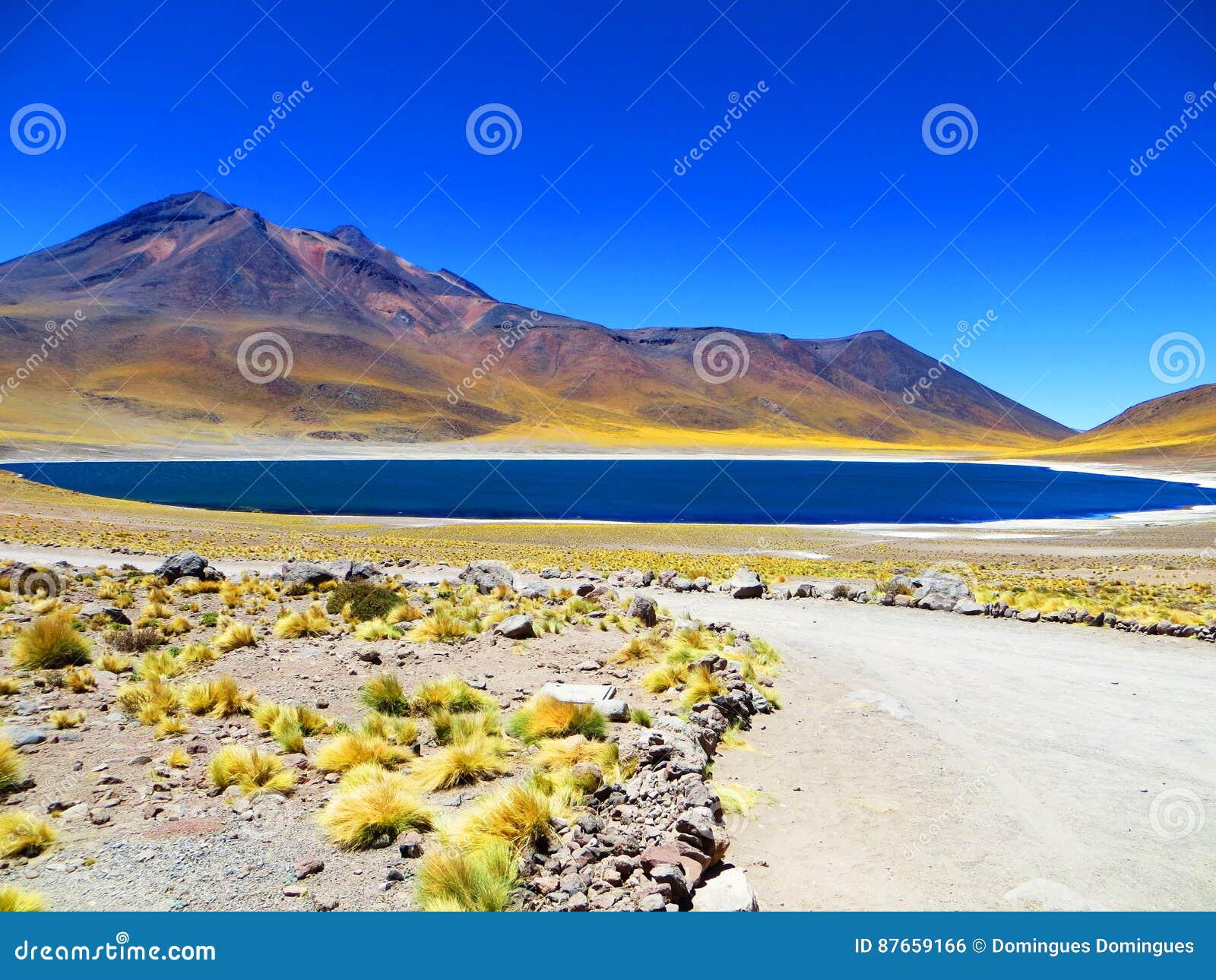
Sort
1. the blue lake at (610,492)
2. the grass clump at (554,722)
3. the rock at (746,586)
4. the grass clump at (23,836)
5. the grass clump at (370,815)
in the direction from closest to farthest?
the grass clump at (23,836) → the grass clump at (370,815) → the grass clump at (554,722) → the rock at (746,586) → the blue lake at (610,492)

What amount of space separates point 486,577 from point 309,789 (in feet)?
38.5

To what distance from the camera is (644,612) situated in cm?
1397

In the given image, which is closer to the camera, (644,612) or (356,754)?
(356,754)

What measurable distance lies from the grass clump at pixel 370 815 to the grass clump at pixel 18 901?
1747 mm

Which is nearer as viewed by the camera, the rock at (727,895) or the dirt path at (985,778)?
the rock at (727,895)

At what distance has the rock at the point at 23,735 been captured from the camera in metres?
6.94

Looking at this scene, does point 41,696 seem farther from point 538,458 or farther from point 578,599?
point 538,458

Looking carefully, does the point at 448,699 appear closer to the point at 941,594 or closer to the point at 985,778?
the point at 985,778

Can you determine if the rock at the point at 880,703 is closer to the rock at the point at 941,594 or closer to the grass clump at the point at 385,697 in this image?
the grass clump at the point at 385,697

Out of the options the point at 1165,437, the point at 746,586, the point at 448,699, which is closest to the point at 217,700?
the point at 448,699

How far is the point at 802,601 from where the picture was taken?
17.8 m

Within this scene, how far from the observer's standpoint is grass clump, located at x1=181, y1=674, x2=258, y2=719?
8.01 metres

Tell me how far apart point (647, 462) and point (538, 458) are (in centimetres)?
2250

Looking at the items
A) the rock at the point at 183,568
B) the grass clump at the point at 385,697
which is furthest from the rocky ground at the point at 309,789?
the rock at the point at 183,568
